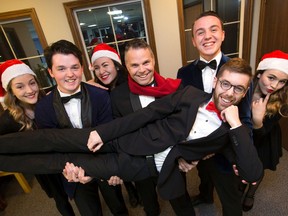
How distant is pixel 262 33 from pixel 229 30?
0.54 meters

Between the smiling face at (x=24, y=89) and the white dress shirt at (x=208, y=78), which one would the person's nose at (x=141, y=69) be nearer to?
the white dress shirt at (x=208, y=78)

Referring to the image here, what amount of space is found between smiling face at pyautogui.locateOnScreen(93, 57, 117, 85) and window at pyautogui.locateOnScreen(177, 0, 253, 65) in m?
1.46

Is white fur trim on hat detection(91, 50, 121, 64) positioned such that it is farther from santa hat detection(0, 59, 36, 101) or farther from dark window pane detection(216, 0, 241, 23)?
dark window pane detection(216, 0, 241, 23)

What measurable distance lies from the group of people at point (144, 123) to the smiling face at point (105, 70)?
1.19 ft

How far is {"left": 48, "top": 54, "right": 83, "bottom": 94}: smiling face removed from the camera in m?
1.03

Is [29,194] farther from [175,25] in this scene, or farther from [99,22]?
[175,25]

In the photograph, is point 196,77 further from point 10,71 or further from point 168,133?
point 10,71

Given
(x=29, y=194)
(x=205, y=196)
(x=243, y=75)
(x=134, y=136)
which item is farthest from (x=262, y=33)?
(x=29, y=194)

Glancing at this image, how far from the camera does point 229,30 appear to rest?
267 cm

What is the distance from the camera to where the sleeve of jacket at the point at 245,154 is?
2.76 feet

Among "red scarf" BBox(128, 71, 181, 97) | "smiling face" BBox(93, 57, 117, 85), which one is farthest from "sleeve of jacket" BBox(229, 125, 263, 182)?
"smiling face" BBox(93, 57, 117, 85)

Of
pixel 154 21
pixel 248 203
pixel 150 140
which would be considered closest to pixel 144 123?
pixel 150 140

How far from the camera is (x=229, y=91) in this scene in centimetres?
96

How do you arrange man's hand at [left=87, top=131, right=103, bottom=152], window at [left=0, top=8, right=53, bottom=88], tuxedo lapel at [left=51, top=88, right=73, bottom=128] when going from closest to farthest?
1. man's hand at [left=87, top=131, right=103, bottom=152]
2. tuxedo lapel at [left=51, top=88, right=73, bottom=128]
3. window at [left=0, top=8, right=53, bottom=88]
